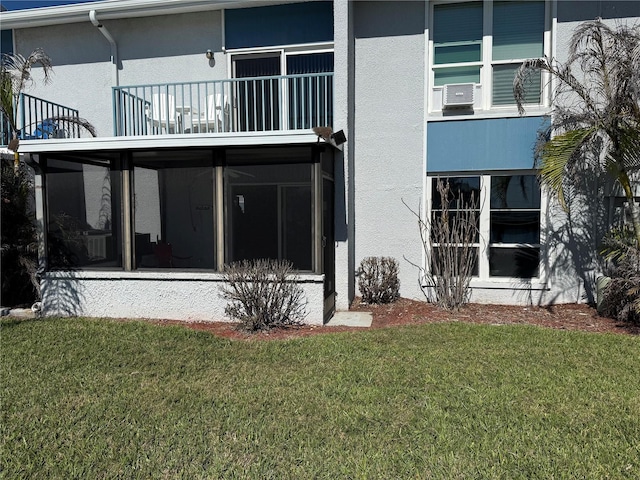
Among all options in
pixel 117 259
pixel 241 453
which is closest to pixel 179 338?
pixel 117 259

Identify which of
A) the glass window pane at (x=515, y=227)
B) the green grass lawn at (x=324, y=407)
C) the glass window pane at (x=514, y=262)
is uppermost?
the glass window pane at (x=515, y=227)

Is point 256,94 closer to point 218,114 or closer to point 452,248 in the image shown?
point 218,114

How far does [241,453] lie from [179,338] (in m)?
3.11

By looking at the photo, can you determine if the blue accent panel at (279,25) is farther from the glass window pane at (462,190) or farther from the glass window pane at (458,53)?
the glass window pane at (462,190)

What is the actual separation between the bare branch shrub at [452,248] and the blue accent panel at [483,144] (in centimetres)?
48

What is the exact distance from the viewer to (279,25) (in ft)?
29.2

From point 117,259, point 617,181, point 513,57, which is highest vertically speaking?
point 513,57

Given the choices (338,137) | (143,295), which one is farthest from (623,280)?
(143,295)

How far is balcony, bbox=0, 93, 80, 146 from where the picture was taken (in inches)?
344

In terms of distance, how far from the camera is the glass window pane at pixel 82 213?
7695mm

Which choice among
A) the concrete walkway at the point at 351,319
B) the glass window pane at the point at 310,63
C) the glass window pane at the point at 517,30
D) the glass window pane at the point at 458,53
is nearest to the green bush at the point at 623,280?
the glass window pane at the point at 517,30

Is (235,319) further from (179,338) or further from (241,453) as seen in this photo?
(241,453)

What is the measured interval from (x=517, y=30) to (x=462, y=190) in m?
2.90

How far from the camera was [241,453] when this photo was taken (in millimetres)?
3219
